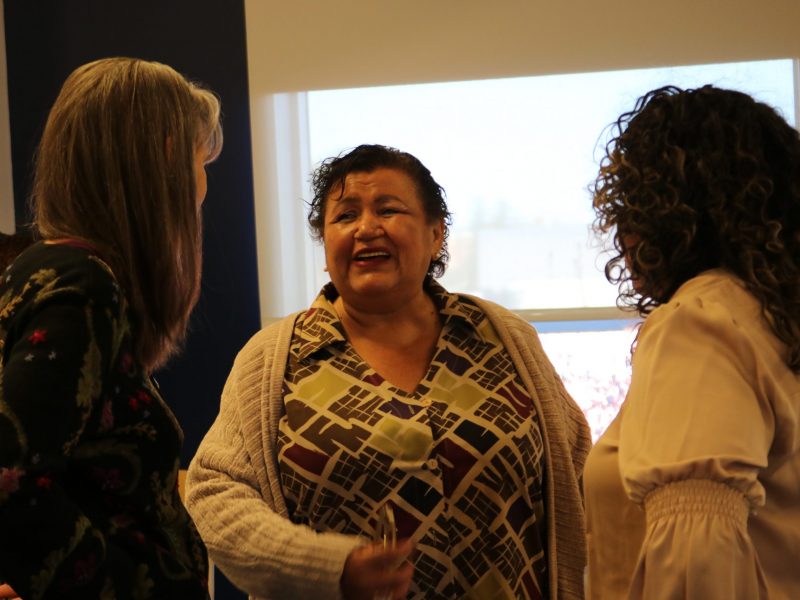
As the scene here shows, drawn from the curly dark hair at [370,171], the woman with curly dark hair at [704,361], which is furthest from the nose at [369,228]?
the woman with curly dark hair at [704,361]

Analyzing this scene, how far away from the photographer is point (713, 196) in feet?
4.82

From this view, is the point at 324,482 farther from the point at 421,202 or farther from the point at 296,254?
the point at 296,254

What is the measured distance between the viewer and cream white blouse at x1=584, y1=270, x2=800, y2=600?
1299 millimetres

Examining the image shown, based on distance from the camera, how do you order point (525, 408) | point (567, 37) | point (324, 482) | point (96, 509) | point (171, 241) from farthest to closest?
point (567, 37)
point (525, 408)
point (324, 482)
point (171, 241)
point (96, 509)

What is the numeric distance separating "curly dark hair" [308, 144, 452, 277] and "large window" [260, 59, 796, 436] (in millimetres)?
1131

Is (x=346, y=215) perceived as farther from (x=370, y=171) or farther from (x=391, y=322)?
(x=391, y=322)

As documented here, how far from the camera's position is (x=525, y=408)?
7.04ft

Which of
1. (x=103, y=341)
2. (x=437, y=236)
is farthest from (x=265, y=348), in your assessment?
(x=103, y=341)

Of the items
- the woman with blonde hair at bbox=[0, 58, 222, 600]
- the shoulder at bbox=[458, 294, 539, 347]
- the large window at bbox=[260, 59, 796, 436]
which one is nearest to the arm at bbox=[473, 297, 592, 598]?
the shoulder at bbox=[458, 294, 539, 347]

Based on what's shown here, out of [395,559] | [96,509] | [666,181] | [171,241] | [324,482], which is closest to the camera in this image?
[96,509]

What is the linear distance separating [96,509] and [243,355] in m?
0.96

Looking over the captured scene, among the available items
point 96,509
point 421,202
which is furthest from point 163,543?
point 421,202

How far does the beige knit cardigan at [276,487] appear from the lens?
6.00 feet

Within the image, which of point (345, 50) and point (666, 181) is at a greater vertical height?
point (345, 50)
